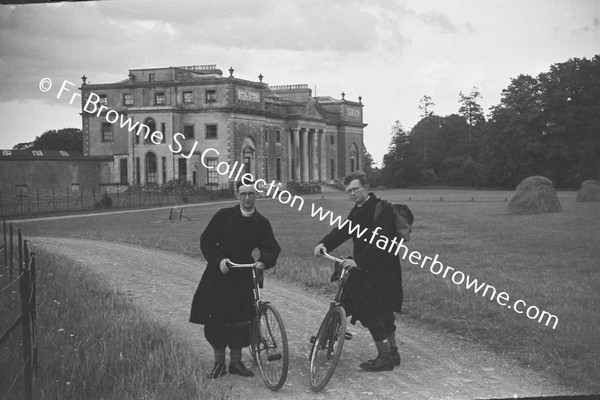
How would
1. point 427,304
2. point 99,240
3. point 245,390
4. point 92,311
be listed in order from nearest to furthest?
point 245,390, point 92,311, point 427,304, point 99,240

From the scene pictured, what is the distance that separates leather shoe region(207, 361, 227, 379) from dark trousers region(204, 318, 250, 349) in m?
0.15

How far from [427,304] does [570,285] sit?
1662mm

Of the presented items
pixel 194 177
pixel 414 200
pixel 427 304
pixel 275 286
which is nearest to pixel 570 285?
pixel 427 304

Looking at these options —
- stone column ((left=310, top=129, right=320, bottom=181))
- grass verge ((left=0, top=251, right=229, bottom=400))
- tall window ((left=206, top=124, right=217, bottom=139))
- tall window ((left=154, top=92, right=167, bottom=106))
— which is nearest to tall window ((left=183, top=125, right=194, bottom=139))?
tall window ((left=206, top=124, right=217, bottom=139))

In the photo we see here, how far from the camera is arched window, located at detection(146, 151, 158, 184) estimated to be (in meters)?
8.04

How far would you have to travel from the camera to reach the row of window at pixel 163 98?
24.2 feet

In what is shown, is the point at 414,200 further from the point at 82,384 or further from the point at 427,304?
the point at 82,384

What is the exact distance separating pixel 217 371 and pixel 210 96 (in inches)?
182

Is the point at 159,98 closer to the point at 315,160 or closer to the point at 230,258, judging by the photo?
the point at 230,258

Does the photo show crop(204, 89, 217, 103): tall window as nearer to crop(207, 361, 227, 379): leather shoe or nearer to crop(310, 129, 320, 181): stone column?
crop(310, 129, 320, 181): stone column

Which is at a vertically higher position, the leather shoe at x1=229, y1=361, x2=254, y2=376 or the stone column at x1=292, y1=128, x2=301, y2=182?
the stone column at x1=292, y1=128, x2=301, y2=182

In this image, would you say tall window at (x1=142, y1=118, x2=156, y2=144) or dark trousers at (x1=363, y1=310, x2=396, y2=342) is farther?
tall window at (x1=142, y1=118, x2=156, y2=144)

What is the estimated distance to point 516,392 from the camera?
5.02m

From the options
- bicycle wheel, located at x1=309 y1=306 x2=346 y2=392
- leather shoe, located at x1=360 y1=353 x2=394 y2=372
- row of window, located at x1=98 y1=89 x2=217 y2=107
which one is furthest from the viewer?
row of window, located at x1=98 y1=89 x2=217 y2=107
